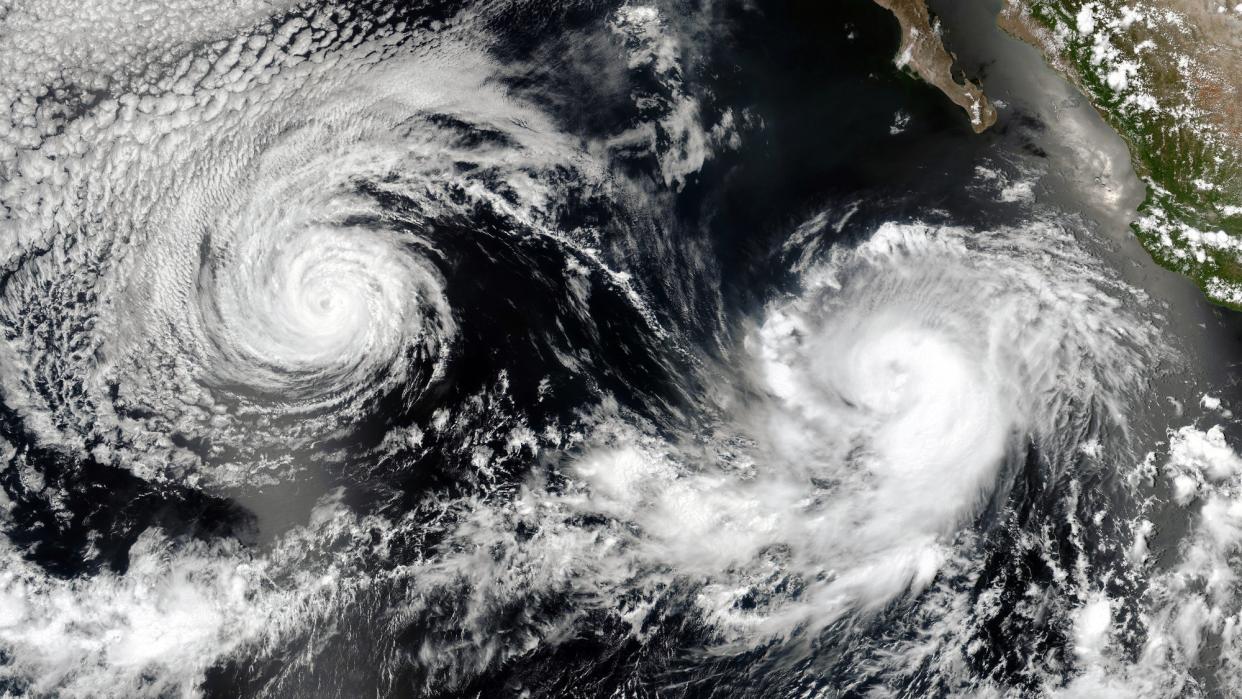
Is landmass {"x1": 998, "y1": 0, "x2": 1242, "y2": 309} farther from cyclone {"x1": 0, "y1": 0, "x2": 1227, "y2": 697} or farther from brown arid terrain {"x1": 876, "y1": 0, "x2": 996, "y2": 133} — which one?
brown arid terrain {"x1": 876, "y1": 0, "x2": 996, "y2": 133}

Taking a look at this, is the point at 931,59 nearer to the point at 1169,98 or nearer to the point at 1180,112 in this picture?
the point at 1169,98

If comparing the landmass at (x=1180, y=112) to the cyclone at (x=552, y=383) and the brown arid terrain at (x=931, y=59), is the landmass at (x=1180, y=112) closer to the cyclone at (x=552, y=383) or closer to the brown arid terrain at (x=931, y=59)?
the cyclone at (x=552, y=383)

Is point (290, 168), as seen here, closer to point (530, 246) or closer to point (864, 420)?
point (530, 246)

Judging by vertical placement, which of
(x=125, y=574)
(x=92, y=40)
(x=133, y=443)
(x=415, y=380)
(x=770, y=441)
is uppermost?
(x=770, y=441)

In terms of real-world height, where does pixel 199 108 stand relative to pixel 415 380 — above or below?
above

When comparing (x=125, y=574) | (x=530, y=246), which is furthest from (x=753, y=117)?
(x=125, y=574)

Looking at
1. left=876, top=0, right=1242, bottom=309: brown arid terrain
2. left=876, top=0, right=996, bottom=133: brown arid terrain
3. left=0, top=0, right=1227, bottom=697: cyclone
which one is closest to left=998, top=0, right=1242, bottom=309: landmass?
left=876, top=0, right=1242, bottom=309: brown arid terrain

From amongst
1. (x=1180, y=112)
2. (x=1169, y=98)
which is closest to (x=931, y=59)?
(x=1169, y=98)
